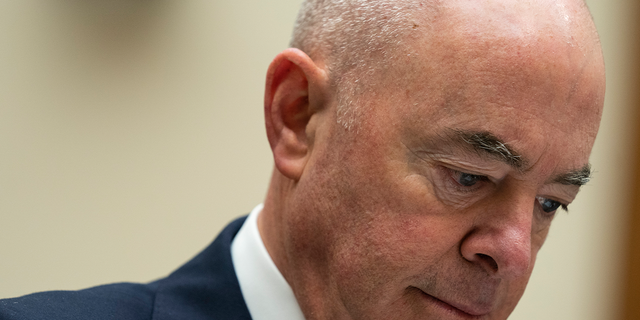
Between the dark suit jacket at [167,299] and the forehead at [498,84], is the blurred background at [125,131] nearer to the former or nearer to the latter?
the dark suit jacket at [167,299]

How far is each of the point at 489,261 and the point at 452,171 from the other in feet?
0.62

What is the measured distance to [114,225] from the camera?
6.46 feet

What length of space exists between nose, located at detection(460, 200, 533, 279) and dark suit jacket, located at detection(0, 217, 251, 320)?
528 mm

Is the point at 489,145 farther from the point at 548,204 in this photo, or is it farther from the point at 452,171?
the point at 548,204

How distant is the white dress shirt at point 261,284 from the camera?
1269mm

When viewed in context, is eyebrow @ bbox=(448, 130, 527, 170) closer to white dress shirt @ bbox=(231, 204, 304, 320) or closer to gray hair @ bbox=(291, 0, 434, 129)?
gray hair @ bbox=(291, 0, 434, 129)

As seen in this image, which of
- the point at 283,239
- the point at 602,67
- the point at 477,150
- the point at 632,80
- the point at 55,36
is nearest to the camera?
the point at 477,150

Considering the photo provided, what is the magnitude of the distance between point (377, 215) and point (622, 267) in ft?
7.33

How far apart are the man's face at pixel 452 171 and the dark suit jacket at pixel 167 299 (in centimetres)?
30

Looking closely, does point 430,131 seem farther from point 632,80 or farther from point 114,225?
point 632,80

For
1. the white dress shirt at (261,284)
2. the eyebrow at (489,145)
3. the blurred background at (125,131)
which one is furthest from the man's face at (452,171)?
the blurred background at (125,131)

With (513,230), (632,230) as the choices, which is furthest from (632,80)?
(513,230)

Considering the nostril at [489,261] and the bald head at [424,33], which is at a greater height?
the bald head at [424,33]

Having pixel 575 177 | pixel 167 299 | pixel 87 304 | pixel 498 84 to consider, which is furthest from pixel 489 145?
pixel 87 304
